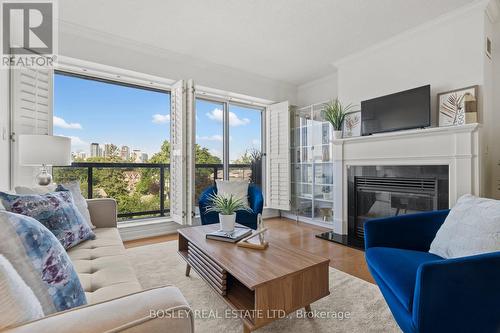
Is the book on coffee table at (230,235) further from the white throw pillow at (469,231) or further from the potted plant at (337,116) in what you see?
the potted plant at (337,116)

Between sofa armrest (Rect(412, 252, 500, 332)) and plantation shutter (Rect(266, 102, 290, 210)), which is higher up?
plantation shutter (Rect(266, 102, 290, 210))

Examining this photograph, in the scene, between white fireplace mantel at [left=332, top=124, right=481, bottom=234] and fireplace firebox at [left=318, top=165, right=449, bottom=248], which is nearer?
white fireplace mantel at [left=332, top=124, right=481, bottom=234]

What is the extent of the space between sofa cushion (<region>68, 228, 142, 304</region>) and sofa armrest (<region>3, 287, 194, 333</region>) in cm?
50

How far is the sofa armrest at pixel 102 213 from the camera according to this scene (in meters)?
2.21

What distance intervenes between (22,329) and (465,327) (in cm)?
152

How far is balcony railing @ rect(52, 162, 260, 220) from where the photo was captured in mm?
3428

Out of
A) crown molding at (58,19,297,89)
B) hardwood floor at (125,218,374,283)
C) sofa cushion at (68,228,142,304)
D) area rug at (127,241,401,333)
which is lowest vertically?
hardwood floor at (125,218,374,283)

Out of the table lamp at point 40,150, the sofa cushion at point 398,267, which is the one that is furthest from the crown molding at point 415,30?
the table lamp at point 40,150

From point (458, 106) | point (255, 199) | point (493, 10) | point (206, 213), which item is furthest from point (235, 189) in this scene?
point (493, 10)

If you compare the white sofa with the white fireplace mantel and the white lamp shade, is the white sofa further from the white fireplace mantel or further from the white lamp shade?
the white fireplace mantel

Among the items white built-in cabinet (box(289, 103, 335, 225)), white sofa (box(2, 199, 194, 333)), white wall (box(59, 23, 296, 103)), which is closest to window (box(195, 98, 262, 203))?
white wall (box(59, 23, 296, 103))

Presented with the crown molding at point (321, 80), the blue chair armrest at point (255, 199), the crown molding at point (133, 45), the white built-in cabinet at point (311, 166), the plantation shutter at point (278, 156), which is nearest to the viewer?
the crown molding at point (133, 45)

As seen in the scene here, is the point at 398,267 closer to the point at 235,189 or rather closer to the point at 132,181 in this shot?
the point at 235,189

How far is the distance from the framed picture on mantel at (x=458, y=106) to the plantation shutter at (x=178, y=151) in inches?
120
